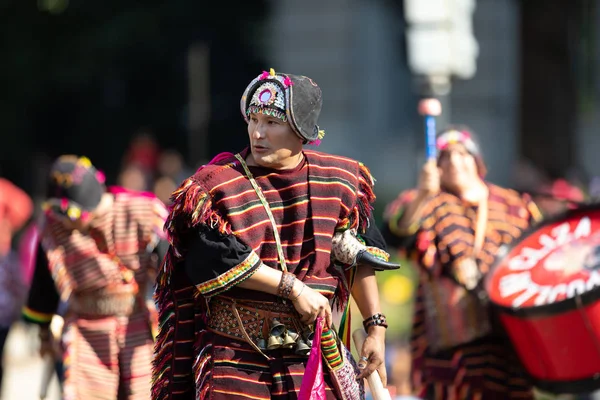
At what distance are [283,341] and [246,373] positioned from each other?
0.59ft

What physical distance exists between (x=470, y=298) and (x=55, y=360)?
228 cm

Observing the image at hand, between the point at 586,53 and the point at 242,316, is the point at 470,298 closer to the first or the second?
the point at 242,316

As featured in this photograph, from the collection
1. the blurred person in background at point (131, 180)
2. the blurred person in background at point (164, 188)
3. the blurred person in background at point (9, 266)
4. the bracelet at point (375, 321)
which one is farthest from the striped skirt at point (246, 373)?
the blurred person in background at point (164, 188)

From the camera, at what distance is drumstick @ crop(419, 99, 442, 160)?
6.75 meters

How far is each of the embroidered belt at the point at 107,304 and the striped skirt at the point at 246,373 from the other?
2159 mm

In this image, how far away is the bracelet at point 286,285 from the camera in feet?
15.3

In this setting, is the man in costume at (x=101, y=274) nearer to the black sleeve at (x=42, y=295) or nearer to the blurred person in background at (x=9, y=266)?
the black sleeve at (x=42, y=295)

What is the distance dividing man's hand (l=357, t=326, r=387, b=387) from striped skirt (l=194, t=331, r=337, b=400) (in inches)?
6.7

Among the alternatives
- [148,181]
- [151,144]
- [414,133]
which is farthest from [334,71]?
[148,181]

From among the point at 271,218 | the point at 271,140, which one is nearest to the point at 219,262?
the point at 271,218

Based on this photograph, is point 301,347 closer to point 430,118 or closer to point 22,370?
point 430,118

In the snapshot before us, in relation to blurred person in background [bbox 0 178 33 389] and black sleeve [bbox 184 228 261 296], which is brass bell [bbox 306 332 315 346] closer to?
black sleeve [bbox 184 228 261 296]

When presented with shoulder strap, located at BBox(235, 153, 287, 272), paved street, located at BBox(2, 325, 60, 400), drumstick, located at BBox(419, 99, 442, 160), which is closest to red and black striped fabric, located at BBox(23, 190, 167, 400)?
drumstick, located at BBox(419, 99, 442, 160)

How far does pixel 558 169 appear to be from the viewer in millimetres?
13750
